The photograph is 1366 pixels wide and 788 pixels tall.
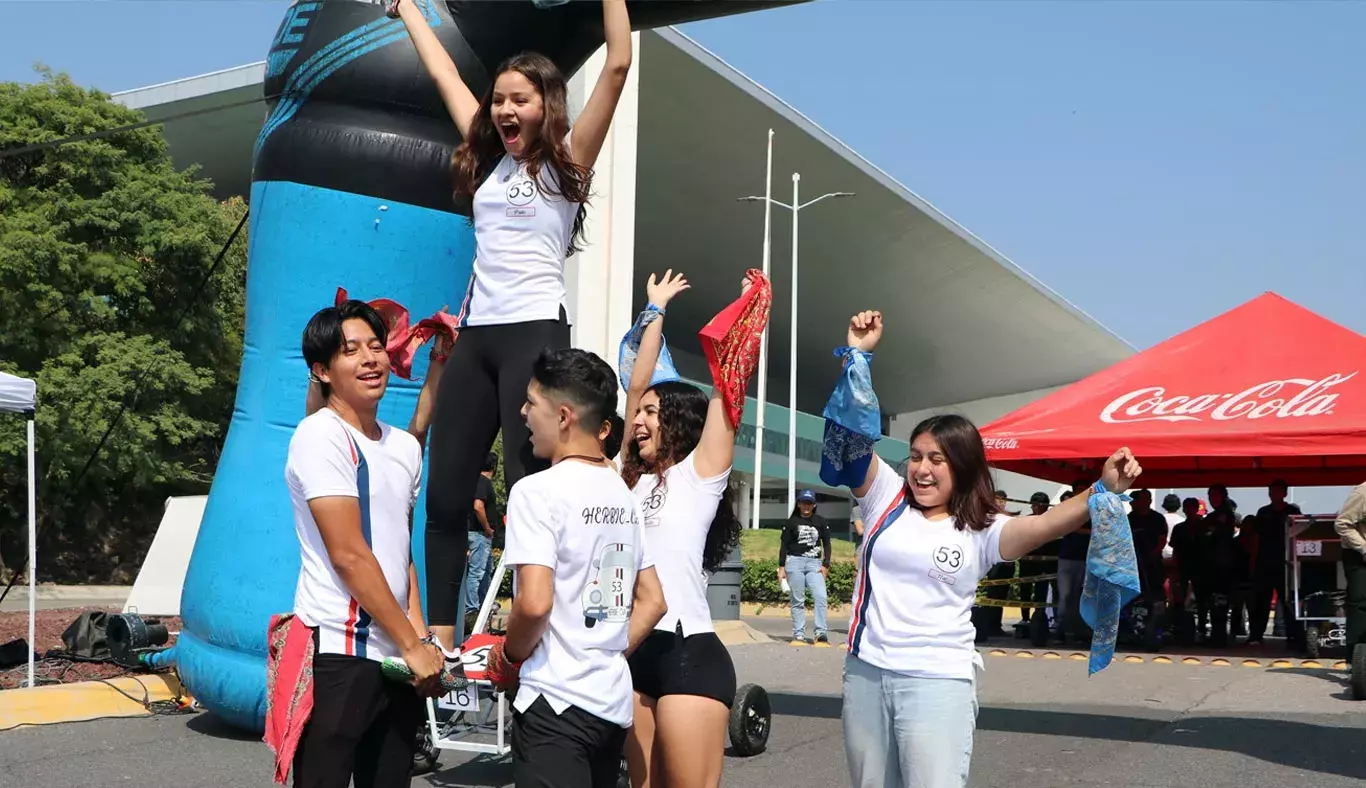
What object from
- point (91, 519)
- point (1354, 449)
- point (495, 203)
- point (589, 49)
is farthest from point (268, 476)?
point (91, 519)

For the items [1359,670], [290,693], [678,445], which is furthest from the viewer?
[1359,670]

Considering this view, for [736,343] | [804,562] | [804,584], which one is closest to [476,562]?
[804,562]

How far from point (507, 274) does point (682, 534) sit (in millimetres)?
935

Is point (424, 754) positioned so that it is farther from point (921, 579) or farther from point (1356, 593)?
point (1356, 593)

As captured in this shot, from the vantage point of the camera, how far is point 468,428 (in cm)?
398

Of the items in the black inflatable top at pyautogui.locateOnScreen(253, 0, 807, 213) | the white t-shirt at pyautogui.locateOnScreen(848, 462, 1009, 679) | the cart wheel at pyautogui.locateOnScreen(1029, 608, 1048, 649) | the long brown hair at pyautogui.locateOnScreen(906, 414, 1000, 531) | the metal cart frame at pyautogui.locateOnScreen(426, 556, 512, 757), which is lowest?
the cart wheel at pyautogui.locateOnScreen(1029, 608, 1048, 649)

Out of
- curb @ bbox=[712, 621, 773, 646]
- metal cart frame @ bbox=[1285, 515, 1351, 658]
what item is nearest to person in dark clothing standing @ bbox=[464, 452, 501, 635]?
curb @ bbox=[712, 621, 773, 646]

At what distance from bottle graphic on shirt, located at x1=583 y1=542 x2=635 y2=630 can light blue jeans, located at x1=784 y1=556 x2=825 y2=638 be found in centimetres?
1315

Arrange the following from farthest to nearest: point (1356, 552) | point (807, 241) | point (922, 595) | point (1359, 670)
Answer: point (807, 241)
point (1356, 552)
point (1359, 670)
point (922, 595)

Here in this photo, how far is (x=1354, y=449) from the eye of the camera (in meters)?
8.97

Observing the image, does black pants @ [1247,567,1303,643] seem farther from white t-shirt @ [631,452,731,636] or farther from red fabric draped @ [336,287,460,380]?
red fabric draped @ [336,287,460,380]

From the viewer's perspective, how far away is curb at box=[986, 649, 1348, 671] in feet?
45.0

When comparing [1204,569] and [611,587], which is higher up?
[611,587]

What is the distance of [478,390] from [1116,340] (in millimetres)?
74075
